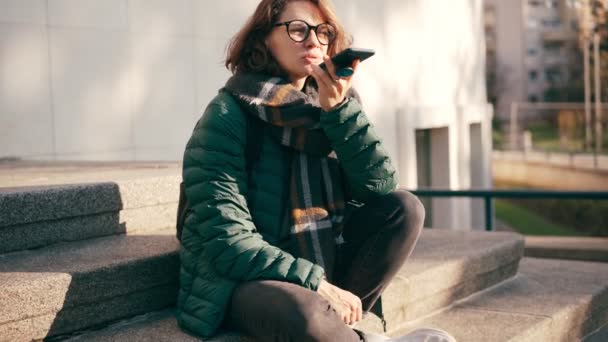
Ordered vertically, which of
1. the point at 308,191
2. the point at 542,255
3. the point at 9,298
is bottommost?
the point at 542,255

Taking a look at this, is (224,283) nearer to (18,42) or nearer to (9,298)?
(9,298)

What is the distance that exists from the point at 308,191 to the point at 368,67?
6504 mm

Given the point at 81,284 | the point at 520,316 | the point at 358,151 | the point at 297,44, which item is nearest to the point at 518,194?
the point at 520,316

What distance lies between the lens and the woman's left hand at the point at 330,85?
9.11 feet

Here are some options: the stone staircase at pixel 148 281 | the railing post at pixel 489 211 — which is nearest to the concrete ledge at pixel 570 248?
the railing post at pixel 489 211

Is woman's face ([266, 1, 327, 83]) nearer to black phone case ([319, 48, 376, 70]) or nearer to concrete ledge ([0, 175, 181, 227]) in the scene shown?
black phone case ([319, 48, 376, 70])

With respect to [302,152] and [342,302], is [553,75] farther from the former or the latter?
[342,302]

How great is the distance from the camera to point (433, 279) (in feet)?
12.4

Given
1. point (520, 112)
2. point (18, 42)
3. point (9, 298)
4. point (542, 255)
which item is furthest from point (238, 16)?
point (520, 112)

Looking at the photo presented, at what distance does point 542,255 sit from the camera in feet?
27.6

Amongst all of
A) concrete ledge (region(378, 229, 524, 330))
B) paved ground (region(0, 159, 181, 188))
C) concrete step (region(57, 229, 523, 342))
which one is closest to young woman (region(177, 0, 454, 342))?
concrete step (region(57, 229, 523, 342))

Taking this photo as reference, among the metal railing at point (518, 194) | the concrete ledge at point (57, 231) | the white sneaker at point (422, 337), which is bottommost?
the white sneaker at point (422, 337)

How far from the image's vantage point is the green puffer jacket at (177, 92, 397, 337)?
2.64 m

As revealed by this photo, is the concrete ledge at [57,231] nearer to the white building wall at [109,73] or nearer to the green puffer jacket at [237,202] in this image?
the green puffer jacket at [237,202]
